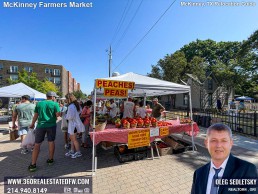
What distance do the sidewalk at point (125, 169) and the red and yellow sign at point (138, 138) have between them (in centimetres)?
54

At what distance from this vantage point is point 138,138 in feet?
15.2

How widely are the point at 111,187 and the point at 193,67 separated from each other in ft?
80.9

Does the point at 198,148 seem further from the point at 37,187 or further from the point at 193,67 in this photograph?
the point at 193,67

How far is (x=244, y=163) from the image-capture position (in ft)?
3.83

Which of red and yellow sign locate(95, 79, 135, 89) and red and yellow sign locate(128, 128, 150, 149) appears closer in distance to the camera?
red and yellow sign locate(95, 79, 135, 89)

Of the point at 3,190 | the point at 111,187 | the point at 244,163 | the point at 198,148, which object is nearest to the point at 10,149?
the point at 3,190

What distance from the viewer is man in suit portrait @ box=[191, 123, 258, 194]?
115 cm

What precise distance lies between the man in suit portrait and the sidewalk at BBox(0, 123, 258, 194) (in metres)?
2.32

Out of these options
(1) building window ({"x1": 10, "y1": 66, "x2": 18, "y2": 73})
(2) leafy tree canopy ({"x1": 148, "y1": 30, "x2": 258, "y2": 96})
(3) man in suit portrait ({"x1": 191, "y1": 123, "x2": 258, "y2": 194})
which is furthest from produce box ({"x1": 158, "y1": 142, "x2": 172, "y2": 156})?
(1) building window ({"x1": 10, "y1": 66, "x2": 18, "y2": 73})

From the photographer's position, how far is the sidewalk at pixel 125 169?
345cm

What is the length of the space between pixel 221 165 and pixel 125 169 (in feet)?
11.3

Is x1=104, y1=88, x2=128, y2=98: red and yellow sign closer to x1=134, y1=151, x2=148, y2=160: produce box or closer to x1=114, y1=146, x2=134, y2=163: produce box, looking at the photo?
x1=114, y1=146, x2=134, y2=163: produce box

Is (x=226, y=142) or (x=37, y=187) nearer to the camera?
(x=226, y=142)

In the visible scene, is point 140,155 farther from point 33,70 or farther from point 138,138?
point 33,70
